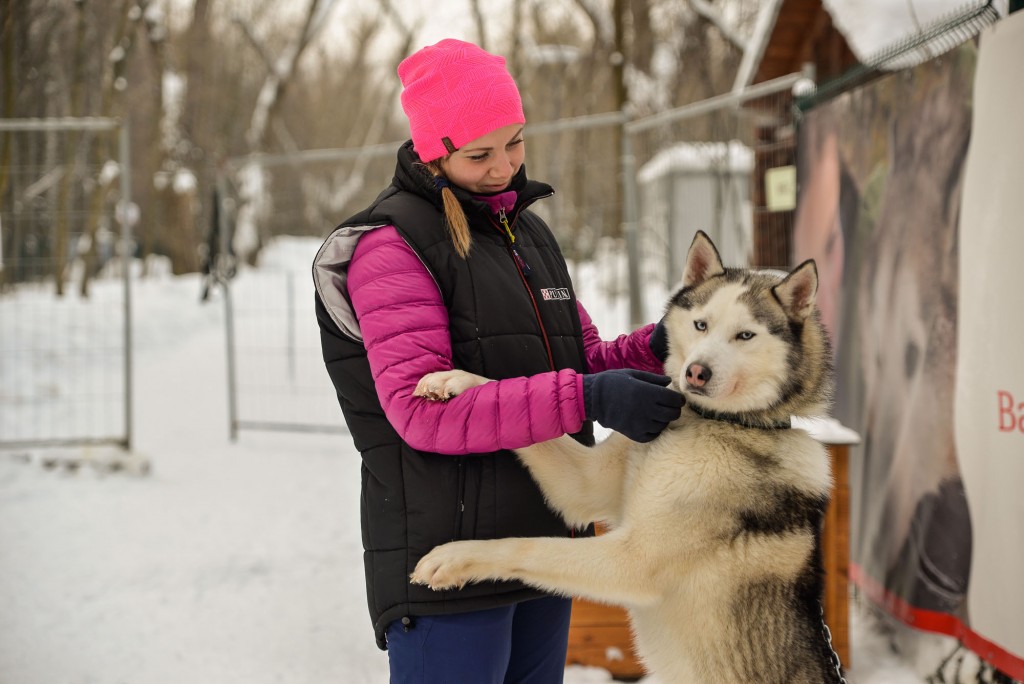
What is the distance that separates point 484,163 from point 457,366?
0.46m

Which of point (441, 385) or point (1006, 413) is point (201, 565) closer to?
point (441, 385)

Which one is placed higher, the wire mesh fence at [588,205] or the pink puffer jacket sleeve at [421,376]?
the wire mesh fence at [588,205]

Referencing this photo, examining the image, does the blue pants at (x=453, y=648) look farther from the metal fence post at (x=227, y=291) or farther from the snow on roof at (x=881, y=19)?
the metal fence post at (x=227, y=291)

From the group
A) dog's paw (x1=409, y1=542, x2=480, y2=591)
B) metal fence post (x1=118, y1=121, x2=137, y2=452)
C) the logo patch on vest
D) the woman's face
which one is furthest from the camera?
metal fence post (x1=118, y1=121, x2=137, y2=452)

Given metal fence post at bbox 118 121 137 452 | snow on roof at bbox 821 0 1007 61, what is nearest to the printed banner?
snow on roof at bbox 821 0 1007 61

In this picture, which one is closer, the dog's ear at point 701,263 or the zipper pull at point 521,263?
the zipper pull at point 521,263

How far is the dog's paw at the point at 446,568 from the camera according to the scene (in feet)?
5.48

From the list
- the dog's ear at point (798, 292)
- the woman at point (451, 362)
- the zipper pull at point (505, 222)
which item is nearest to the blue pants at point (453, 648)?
the woman at point (451, 362)

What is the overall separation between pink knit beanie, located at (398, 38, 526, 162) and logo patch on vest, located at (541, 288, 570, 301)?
39cm

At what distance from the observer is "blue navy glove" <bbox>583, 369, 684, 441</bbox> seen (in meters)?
1.62

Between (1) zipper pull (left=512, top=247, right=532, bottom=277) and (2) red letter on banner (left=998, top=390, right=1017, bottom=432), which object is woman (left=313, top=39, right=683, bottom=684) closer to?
(1) zipper pull (left=512, top=247, right=532, bottom=277)

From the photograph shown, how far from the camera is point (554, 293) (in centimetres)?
193

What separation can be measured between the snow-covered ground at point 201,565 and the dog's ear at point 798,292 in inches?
80.9

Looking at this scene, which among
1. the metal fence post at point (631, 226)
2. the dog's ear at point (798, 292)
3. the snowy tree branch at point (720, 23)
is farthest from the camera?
the snowy tree branch at point (720, 23)
